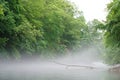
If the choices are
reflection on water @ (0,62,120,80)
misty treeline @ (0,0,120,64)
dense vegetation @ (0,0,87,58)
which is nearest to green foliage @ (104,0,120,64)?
misty treeline @ (0,0,120,64)

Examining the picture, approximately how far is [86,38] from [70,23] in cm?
1664

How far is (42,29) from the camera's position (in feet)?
130

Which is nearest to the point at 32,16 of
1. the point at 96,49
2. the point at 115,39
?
the point at 115,39

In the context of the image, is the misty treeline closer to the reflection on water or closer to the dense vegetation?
the dense vegetation

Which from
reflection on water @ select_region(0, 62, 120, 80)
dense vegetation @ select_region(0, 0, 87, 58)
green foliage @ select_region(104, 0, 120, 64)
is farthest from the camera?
dense vegetation @ select_region(0, 0, 87, 58)

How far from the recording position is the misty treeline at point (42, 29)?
22188 mm

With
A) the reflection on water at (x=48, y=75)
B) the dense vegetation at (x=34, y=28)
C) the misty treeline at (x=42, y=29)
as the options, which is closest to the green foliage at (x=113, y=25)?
the misty treeline at (x=42, y=29)

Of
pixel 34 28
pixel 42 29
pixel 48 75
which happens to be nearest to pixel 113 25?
pixel 48 75

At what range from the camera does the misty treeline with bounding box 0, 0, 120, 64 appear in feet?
72.8

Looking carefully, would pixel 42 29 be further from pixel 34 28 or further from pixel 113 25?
pixel 113 25

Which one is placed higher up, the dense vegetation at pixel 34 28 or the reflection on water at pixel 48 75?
the dense vegetation at pixel 34 28

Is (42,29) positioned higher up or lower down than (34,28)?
higher up

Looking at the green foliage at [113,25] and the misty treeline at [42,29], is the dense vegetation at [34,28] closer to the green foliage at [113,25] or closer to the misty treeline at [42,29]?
the misty treeline at [42,29]

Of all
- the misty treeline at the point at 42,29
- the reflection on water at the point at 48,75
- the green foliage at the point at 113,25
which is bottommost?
the reflection on water at the point at 48,75
